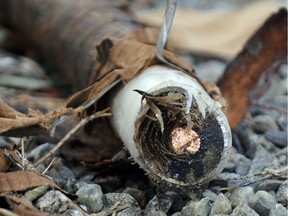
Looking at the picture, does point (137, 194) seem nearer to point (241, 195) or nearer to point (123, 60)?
point (241, 195)

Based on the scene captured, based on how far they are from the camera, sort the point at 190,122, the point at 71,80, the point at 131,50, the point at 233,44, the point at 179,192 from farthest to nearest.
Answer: the point at 233,44, the point at 71,80, the point at 131,50, the point at 179,192, the point at 190,122

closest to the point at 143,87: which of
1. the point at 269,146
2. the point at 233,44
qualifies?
the point at 269,146

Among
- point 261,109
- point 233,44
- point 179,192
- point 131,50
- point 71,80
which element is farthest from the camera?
point 233,44

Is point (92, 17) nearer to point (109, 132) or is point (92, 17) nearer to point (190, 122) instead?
point (109, 132)

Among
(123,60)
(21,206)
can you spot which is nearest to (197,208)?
(21,206)

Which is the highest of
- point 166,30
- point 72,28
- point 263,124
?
point 166,30

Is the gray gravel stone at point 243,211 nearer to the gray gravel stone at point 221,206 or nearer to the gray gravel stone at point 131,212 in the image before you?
the gray gravel stone at point 221,206
